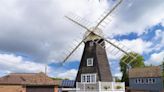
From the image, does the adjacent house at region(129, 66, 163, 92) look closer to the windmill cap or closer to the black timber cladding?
the black timber cladding

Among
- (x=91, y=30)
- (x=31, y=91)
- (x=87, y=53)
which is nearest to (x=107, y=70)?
(x=87, y=53)

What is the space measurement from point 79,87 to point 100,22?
26.3 ft

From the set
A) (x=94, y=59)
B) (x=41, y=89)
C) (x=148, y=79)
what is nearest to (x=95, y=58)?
(x=94, y=59)

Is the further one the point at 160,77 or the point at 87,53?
the point at 160,77

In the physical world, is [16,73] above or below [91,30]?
below

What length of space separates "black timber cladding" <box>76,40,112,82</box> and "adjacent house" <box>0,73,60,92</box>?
7.25m

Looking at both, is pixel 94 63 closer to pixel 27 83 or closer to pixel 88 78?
pixel 88 78

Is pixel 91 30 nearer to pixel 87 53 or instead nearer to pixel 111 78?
pixel 87 53

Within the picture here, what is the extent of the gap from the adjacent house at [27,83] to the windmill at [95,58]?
23.8 feet

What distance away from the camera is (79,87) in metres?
31.6

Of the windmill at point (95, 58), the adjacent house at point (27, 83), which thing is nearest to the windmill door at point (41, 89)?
the adjacent house at point (27, 83)

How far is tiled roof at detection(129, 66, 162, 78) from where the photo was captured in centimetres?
5325

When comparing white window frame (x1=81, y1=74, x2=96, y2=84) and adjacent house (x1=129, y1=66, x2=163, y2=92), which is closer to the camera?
white window frame (x1=81, y1=74, x2=96, y2=84)

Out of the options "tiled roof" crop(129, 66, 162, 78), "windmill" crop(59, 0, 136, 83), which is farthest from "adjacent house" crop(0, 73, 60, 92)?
"tiled roof" crop(129, 66, 162, 78)
